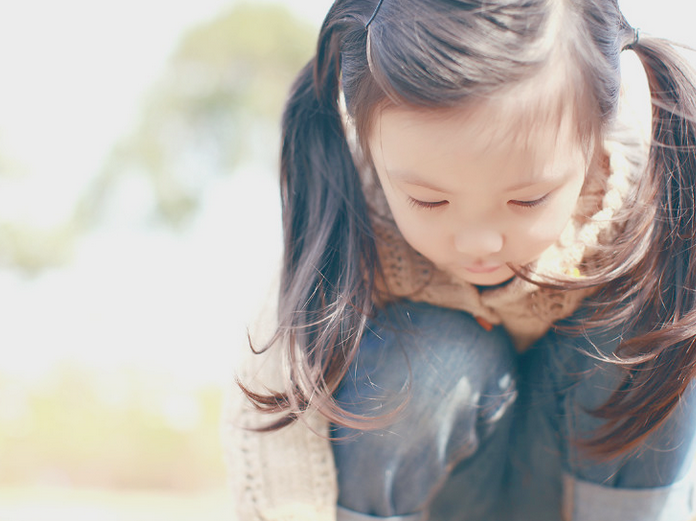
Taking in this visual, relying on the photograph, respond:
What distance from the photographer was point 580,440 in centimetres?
77

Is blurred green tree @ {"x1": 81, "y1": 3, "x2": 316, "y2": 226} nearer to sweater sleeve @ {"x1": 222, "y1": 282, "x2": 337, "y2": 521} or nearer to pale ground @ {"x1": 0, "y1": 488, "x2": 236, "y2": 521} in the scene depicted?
pale ground @ {"x1": 0, "y1": 488, "x2": 236, "y2": 521}

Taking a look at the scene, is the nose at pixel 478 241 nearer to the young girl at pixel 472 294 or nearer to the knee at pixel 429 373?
the young girl at pixel 472 294

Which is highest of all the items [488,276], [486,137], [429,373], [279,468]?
[486,137]

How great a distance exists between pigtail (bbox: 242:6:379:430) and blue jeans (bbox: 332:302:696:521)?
1.8 inches

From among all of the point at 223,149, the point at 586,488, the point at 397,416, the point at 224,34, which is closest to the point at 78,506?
the point at 397,416

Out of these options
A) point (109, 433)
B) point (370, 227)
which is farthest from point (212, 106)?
point (370, 227)

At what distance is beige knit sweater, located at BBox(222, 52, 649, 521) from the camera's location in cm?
75

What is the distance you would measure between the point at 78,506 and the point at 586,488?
90 cm

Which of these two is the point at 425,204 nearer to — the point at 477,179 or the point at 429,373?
the point at 477,179

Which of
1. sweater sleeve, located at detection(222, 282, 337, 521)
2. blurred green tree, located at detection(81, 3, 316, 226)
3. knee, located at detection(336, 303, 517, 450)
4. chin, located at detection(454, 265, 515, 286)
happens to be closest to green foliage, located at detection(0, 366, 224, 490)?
sweater sleeve, located at detection(222, 282, 337, 521)

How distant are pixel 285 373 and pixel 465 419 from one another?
0.72ft

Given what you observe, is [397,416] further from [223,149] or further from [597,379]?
[223,149]

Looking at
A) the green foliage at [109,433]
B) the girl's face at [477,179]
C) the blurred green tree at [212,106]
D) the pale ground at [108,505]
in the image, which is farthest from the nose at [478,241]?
the blurred green tree at [212,106]

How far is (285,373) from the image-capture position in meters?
0.72
